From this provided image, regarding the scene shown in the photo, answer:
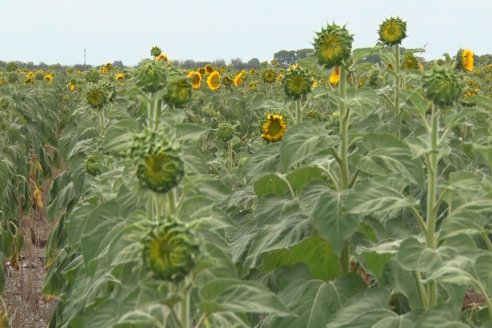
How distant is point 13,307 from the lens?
5.21 metres

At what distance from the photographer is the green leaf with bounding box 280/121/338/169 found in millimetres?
2162

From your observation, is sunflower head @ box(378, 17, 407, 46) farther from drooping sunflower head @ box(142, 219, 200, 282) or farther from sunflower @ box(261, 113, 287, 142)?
drooping sunflower head @ box(142, 219, 200, 282)

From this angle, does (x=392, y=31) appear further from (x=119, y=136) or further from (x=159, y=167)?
(x=159, y=167)

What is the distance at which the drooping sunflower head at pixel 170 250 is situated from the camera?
127 centimetres

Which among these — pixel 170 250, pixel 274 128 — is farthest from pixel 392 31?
pixel 170 250

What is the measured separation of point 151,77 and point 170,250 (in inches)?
35.5

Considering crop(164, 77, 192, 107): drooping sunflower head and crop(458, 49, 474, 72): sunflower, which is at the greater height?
crop(458, 49, 474, 72): sunflower

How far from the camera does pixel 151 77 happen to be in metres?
2.08

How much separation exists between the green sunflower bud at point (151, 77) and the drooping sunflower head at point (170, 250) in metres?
0.86

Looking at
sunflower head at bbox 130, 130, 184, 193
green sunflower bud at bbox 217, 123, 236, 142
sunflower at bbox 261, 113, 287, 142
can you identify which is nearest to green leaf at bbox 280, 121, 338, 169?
sunflower head at bbox 130, 130, 184, 193

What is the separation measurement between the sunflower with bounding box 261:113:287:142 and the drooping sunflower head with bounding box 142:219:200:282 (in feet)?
6.14

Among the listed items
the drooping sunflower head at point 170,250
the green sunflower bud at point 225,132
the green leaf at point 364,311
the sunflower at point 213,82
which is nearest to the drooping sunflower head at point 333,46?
the green leaf at point 364,311

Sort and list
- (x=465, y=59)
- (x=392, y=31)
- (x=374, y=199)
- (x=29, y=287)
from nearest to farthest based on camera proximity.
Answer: (x=374, y=199) → (x=392, y=31) → (x=465, y=59) → (x=29, y=287)

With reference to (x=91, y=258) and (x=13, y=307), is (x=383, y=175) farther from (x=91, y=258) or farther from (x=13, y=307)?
(x=13, y=307)
